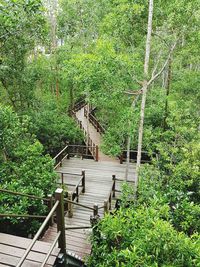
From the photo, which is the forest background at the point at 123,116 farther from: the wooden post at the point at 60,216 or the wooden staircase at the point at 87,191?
the wooden staircase at the point at 87,191

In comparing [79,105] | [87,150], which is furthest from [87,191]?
[79,105]

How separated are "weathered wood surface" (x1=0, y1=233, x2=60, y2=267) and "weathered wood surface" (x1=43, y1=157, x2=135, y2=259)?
177 centimetres

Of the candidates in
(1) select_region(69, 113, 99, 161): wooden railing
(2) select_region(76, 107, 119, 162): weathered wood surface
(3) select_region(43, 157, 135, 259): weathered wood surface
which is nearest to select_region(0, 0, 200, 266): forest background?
(3) select_region(43, 157, 135, 259): weathered wood surface

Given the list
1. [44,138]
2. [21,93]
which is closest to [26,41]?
[21,93]

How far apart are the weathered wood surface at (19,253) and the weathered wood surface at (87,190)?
1766mm

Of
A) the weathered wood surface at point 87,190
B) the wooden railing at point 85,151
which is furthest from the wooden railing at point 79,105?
the weathered wood surface at point 87,190

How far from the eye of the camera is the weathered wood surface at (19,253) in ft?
12.8

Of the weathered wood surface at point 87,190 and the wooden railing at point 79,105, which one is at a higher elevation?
the wooden railing at point 79,105

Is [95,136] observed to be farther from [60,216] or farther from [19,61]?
[60,216]

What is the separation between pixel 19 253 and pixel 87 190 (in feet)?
23.1

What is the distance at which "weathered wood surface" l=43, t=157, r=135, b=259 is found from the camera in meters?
7.16

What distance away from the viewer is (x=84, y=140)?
52.9 feet

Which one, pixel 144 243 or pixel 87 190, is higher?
pixel 144 243

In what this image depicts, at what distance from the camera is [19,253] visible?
13.4 ft
